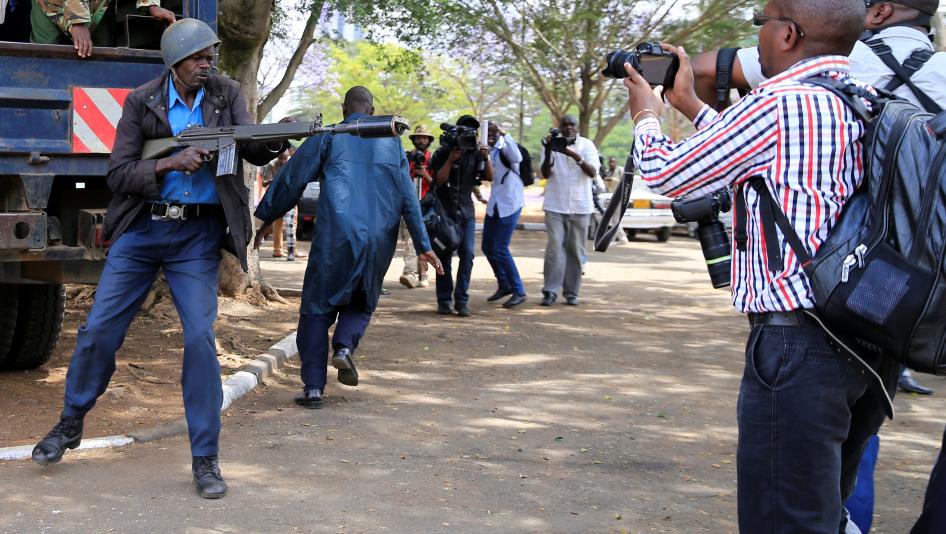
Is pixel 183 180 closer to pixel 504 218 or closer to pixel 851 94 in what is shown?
pixel 851 94

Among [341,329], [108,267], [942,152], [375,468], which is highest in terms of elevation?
[942,152]

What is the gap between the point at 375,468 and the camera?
5.50m

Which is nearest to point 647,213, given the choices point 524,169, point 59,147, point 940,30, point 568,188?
point 524,169

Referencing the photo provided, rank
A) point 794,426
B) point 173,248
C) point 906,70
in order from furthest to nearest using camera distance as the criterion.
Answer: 1. point 173,248
2. point 906,70
3. point 794,426

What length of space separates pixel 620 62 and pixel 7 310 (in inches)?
194

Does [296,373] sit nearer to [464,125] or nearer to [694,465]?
[694,465]

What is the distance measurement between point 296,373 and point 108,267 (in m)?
3.06

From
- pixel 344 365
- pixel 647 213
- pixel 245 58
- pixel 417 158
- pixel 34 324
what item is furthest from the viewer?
pixel 647 213

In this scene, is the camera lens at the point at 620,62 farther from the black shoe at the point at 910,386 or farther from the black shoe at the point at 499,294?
the black shoe at the point at 499,294

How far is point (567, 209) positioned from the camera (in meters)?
12.0

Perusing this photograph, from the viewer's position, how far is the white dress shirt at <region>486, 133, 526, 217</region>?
39.1 ft

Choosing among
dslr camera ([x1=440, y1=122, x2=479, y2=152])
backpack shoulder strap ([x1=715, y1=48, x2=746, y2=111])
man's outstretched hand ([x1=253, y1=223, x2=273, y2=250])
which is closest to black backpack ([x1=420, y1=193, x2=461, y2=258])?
dslr camera ([x1=440, y1=122, x2=479, y2=152])

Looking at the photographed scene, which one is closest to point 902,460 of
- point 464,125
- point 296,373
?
point 296,373

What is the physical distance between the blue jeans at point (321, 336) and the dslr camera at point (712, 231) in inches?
123
